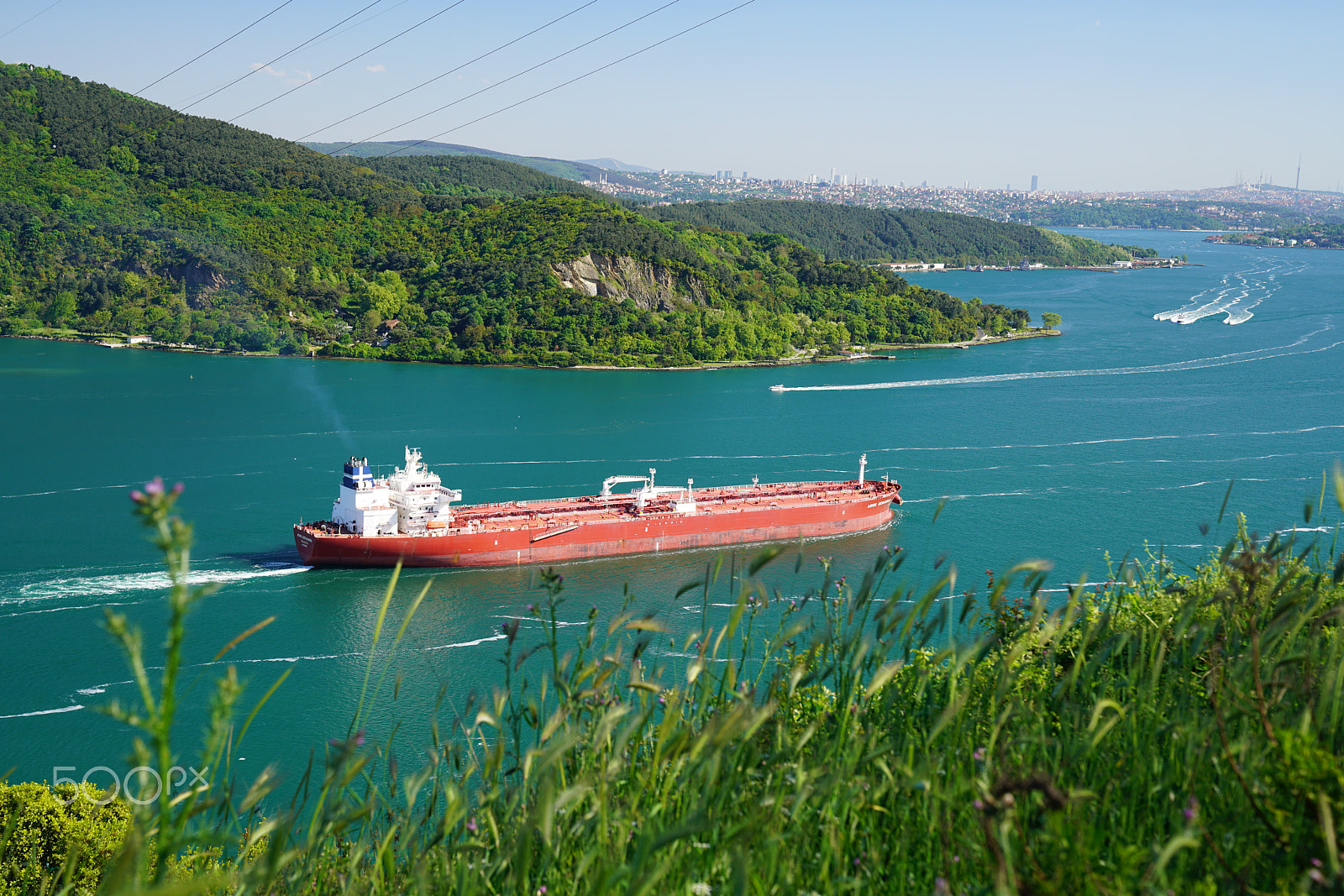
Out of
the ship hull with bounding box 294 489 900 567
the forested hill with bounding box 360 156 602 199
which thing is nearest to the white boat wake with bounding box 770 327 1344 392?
the ship hull with bounding box 294 489 900 567

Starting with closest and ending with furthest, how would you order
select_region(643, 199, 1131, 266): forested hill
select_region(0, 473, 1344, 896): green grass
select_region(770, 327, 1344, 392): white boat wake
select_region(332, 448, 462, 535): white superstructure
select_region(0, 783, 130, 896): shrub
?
select_region(0, 473, 1344, 896): green grass, select_region(0, 783, 130, 896): shrub, select_region(332, 448, 462, 535): white superstructure, select_region(770, 327, 1344, 392): white boat wake, select_region(643, 199, 1131, 266): forested hill

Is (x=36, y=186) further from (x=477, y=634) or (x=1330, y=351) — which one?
(x=1330, y=351)

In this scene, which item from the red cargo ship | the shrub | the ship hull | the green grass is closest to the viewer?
the green grass

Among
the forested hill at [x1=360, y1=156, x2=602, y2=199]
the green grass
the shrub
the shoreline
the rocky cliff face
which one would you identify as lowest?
the shoreline

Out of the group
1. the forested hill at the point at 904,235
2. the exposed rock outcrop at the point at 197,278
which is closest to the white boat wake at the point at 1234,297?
the forested hill at the point at 904,235

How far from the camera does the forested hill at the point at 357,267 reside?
111 ft

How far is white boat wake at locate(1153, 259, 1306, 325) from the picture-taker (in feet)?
135

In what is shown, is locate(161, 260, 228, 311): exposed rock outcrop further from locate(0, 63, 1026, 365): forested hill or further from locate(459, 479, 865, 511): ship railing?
locate(459, 479, 865, 511): ship railing

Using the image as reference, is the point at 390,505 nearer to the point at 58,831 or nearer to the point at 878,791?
the point at 58,831

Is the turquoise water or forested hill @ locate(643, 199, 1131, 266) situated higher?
forested hill @ locate(643, 199, 1131, 266)

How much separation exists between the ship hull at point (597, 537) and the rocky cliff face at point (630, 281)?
72.4 feet

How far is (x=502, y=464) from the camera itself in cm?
1867

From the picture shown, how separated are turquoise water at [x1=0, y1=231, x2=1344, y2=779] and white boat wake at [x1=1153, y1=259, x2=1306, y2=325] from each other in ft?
16.6

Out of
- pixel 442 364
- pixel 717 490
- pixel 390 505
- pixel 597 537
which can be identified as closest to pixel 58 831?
pixel 390 505
